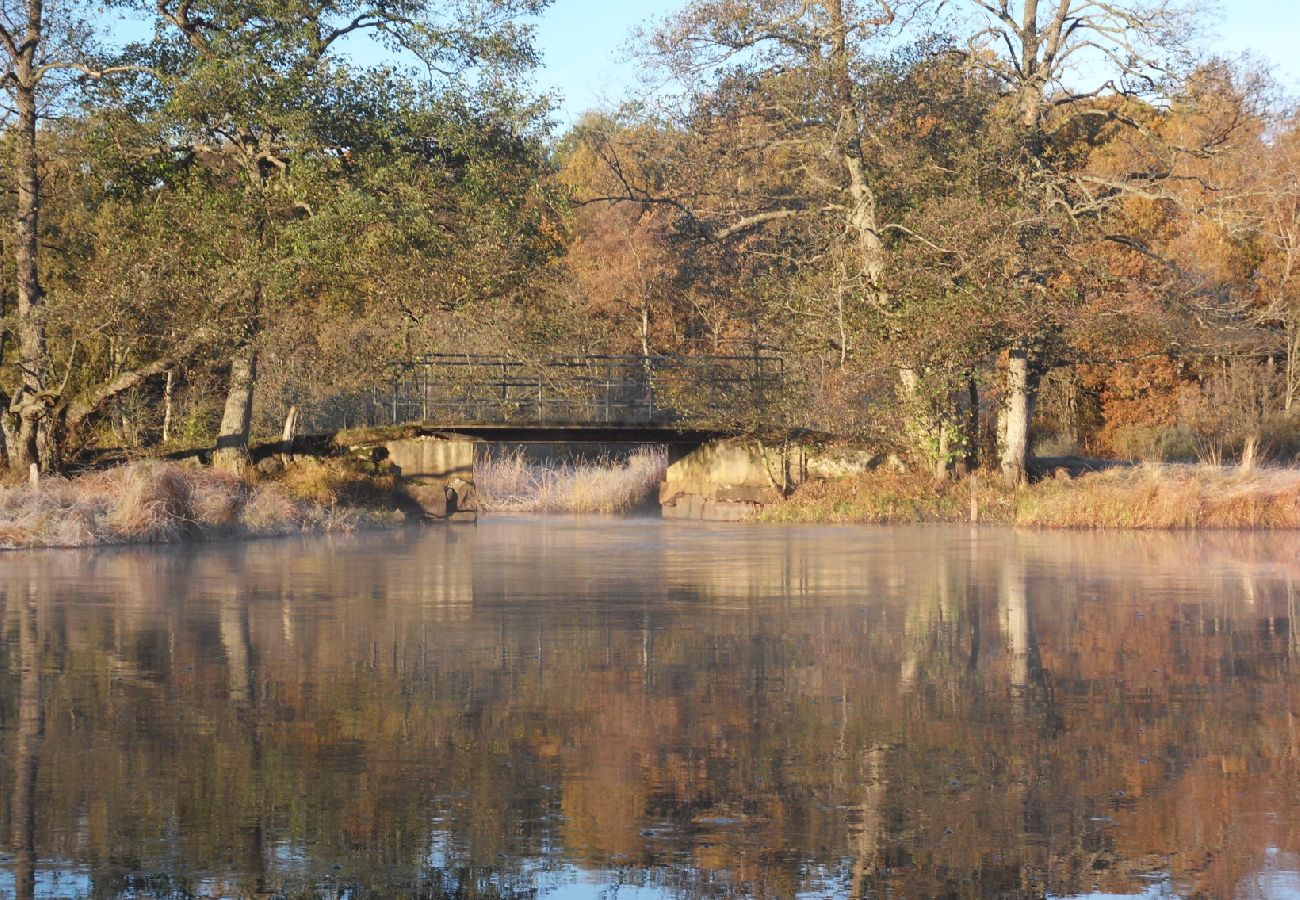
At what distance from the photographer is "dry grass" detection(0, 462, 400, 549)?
1029 inches

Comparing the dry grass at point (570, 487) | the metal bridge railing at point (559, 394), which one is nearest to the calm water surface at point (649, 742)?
the metal bridge railing at point (559, 394)

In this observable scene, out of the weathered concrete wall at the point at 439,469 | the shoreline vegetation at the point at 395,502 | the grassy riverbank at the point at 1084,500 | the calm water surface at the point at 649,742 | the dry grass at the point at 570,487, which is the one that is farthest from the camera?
the dry grass at the point at 570,487

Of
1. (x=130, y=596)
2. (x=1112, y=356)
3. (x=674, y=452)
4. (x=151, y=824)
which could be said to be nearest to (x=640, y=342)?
(x=674, y=452)

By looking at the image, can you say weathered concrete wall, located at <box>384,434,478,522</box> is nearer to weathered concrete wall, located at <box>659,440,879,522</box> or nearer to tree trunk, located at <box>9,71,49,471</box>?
weathered concrete wall, located at <box>659,440,879,522</box>

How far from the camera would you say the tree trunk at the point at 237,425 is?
113ft

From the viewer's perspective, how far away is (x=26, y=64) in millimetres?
32375

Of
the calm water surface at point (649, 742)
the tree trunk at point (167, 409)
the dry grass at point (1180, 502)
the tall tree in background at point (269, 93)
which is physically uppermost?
the tall tree in background at point (269, 93)

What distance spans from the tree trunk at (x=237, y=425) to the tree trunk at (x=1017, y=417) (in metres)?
16.8

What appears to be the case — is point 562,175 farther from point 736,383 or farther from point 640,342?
point 736,383

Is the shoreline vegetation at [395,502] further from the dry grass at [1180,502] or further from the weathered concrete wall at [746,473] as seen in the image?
the weathered concrete wall at [746,473]

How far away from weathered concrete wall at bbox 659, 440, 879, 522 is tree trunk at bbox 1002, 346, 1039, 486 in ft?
10.7

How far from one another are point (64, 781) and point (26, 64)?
1077 inches

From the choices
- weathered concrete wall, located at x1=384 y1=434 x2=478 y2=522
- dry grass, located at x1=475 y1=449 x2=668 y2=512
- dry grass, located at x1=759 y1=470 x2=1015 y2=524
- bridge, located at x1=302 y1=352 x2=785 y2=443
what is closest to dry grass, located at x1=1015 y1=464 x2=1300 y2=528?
dry grass, located at x1=759 y1=470 x2=1015 y2=524

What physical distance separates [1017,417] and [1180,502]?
5.30m
